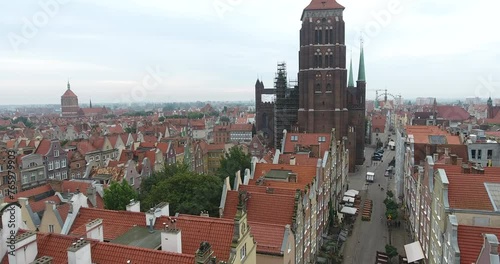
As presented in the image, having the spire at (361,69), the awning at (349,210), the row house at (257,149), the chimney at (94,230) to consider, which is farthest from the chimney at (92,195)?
the spire at (361,69)

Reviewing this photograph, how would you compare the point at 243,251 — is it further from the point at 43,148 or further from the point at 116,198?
the point at 43,148

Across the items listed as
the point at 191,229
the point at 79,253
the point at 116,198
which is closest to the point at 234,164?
the point at 116,198

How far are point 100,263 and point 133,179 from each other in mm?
41541

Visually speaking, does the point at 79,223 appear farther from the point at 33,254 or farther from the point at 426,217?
the point at 426,217

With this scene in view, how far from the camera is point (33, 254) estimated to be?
20.4 m

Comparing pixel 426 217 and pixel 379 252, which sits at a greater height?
pixel 426 217

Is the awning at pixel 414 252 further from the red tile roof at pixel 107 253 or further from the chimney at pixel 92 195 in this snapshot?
the chimney at pixel 92 195

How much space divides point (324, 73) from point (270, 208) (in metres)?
57.8

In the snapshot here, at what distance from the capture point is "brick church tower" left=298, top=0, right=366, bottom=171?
86.2m

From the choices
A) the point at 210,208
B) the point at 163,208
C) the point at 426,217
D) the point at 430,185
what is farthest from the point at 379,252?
the point at 163,208

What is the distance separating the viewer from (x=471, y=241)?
2722 cm

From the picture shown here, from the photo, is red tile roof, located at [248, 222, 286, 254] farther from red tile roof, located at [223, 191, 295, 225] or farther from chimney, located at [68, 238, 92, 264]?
chimney, located at [68, 238, 92, 264]

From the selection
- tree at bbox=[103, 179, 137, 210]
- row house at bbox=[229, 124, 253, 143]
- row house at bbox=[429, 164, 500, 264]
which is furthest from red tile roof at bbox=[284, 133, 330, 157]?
row house at bbox=[229, 124, 253, 143]

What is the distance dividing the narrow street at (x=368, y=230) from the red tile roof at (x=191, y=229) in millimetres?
23940
